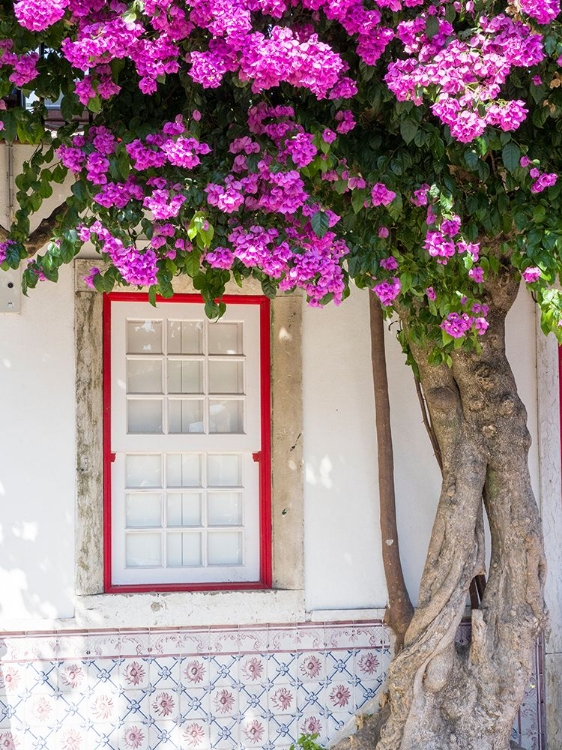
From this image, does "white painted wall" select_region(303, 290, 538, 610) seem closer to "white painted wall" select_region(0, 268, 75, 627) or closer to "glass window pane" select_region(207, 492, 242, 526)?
"glass window pane" select_region(207, 492, 242, 526)

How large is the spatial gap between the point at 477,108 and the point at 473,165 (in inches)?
12.3

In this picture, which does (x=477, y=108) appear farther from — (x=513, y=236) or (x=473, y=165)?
(x=513, y=236)

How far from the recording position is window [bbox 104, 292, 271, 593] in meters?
5.23

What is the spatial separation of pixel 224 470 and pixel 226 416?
0.29 meters

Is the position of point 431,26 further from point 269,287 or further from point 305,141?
point 269,287

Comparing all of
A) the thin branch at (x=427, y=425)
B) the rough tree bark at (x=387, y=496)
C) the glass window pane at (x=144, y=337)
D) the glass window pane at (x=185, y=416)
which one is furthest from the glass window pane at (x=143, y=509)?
the thin branch at (x=427, y=425)

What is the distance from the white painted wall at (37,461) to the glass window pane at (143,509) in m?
0.35

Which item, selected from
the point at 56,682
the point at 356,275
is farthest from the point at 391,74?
the point at 56,682

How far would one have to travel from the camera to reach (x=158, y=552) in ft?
17.3

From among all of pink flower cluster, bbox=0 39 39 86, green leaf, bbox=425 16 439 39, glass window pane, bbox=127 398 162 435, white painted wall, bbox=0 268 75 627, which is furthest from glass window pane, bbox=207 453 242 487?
green leaf, bbox=425 16 439 39

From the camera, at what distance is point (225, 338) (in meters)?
5.39

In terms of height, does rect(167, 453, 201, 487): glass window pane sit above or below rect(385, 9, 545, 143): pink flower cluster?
below

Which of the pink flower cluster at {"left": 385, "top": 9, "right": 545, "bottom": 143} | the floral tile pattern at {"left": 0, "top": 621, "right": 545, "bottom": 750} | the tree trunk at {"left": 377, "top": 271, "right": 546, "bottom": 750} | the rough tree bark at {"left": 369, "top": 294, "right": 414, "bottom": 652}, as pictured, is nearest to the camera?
the pink flower cluster at {"left": 385, "top": 9, "right": 545, "bottom": 143}

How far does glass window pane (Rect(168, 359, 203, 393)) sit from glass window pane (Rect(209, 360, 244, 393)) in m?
0.06
